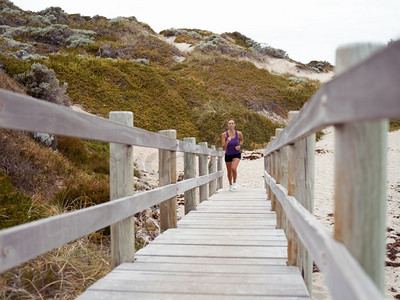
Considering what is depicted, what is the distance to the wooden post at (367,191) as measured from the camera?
126cm

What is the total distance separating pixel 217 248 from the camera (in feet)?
13.2

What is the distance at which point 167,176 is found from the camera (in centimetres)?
473

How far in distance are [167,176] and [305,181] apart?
→ 6.96 feet

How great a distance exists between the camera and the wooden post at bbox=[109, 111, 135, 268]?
320cm

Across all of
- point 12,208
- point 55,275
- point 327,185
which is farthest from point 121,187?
point 327,185

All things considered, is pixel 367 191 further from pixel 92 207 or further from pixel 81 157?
pixel 81 157

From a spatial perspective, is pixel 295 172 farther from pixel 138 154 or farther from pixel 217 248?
pixel 138 154

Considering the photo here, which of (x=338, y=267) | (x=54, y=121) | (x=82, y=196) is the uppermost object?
(x=54, y=121)

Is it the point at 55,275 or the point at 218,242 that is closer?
the point at 55,275

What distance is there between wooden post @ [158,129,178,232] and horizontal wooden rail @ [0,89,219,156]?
4.51 ft

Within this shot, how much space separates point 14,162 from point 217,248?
148 inches

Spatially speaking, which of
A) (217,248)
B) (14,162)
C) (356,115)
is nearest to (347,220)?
(356,115)

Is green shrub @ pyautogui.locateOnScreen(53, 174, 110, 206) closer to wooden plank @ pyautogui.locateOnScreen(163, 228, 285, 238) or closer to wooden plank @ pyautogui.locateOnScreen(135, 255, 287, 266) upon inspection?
wooden plank @ pyautogui.locateOnScreen(163, 228, 285, 238)

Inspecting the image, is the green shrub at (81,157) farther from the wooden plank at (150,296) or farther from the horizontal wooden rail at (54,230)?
the wooden plank at (150,296)
